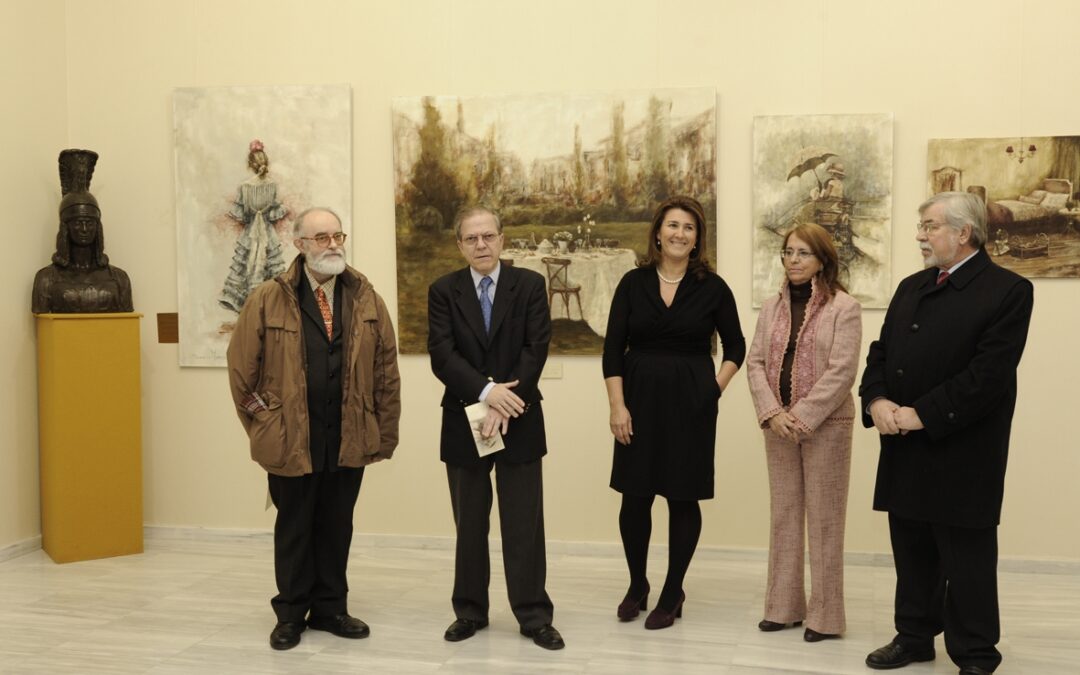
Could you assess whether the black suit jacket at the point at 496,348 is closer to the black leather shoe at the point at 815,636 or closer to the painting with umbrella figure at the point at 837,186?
the black leather shoe at the point at 815,636

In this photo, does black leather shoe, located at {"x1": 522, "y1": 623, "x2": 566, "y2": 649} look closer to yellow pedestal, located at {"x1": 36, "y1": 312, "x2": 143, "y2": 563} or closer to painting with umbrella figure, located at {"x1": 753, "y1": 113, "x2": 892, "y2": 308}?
painting with umbrella figure, located at {"x1": 753, "y1": 113, "x2": 892, "y2": 308}

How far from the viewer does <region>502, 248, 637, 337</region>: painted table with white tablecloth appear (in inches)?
239

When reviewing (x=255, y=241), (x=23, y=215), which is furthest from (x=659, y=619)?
(x=23, y=215)

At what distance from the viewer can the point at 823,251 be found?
443 centimetres

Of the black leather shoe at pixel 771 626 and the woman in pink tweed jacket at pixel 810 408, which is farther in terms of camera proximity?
the black leather shoe at pixel 771 626

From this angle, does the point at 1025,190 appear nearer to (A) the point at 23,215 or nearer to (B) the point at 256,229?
(B) the point at 256,229

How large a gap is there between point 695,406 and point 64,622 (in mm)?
3096

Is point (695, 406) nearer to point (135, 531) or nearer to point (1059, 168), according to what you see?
point (1059, 168)

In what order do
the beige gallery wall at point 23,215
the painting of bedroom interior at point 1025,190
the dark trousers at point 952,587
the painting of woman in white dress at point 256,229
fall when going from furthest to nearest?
the painting of woman in white dress at point 256,229, the beige gallery wall at point 23,215, the painting of bedroom interior at point 1025,190, the dark trousers at point 952,587

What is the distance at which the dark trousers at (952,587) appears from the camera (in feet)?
13.0

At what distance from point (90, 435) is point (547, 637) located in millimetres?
3228

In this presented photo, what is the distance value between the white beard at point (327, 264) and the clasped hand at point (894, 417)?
2274 mm

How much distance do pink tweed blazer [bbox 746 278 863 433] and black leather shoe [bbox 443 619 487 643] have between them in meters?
1.55

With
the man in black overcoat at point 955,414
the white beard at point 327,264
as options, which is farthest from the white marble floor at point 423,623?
the white beard at point 327,264
